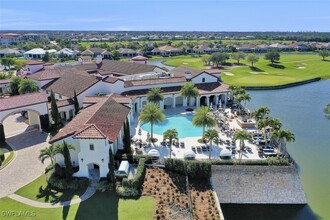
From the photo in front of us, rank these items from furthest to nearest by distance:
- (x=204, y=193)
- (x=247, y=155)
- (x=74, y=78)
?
(x=74, y=78)
(x=247, y=155)
(x=204, y=193)

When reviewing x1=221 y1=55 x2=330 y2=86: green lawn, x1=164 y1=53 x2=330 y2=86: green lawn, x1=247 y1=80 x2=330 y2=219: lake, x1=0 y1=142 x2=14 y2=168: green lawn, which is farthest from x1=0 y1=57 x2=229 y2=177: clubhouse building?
x1=164 y1=53 x2=330 y2=86: green lawn

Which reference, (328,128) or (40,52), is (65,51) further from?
(328,128)

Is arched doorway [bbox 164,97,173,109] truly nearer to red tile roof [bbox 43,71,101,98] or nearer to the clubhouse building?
the clubhouse building

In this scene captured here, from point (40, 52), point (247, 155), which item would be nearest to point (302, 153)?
point (247, 155)

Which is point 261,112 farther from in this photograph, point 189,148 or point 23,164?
point 23,164

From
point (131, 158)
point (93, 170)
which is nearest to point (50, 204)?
point (93, 170)

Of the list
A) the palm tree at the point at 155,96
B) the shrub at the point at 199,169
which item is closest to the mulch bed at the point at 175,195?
the shrub at the point at 199,169

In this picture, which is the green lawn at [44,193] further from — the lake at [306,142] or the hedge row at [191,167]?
the lake at [306,142]
